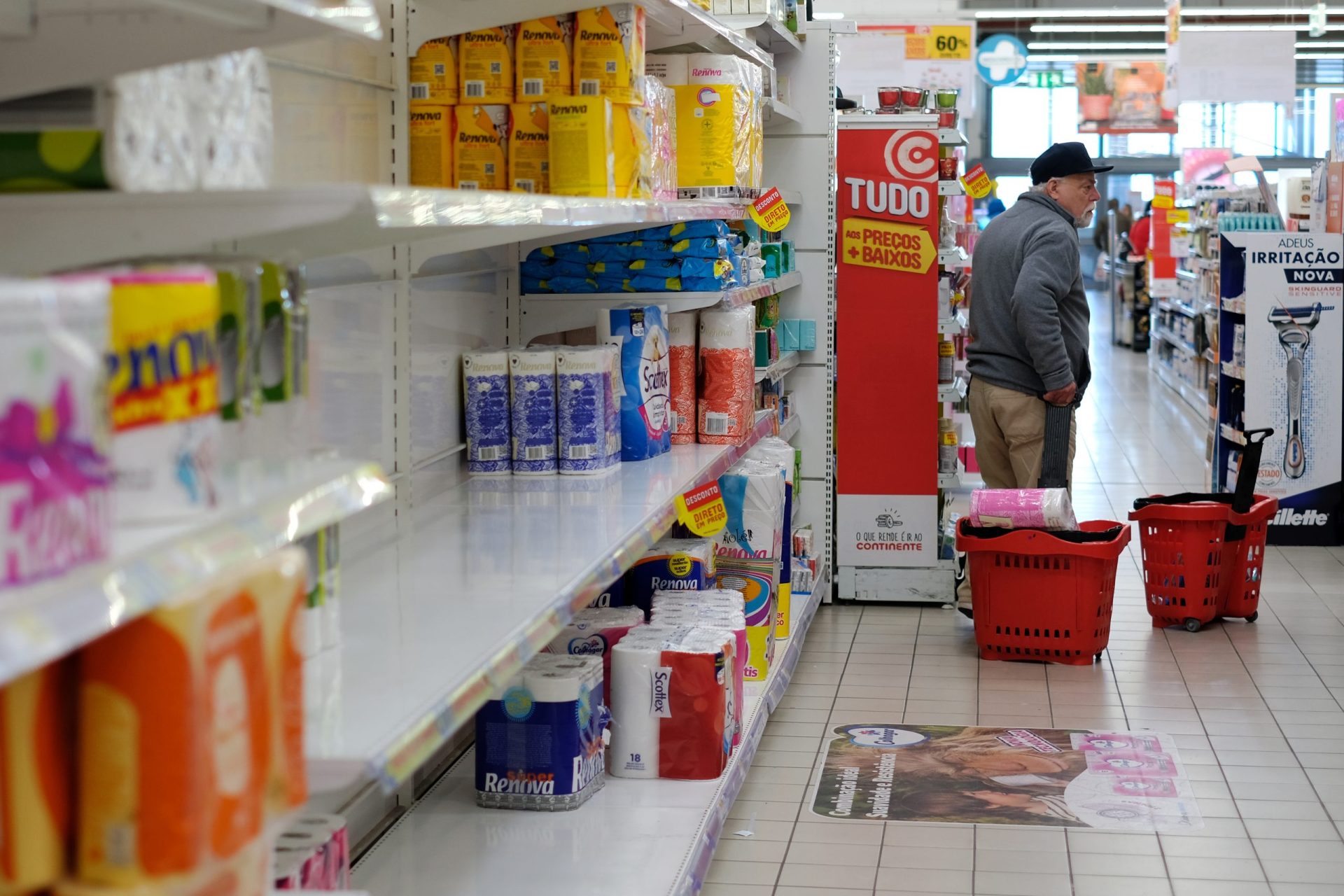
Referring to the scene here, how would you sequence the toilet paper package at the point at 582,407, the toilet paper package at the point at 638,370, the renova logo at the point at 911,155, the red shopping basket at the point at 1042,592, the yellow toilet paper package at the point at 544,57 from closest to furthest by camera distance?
the yellow toilet paper package at the point at 544,57 → the toilet paper package at the point at 582,407 → the toilet paper package at the point at 638,370 → the red shopping basket at the point at 1042,592 → the renova logo at the point at 911,155

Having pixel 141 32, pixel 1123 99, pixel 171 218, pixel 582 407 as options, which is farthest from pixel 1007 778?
pixel 1123 99

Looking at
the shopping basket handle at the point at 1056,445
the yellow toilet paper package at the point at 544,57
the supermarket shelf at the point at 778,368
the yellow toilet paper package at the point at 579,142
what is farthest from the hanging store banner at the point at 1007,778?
the yellow toilet paper package at the point at 544,57

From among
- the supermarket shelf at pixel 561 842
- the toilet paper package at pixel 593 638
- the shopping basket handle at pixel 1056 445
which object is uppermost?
the shopping basket handle at pixel 1056 445

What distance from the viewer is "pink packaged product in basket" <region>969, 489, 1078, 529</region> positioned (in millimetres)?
5145

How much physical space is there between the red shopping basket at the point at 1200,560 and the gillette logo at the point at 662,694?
9.06 feet

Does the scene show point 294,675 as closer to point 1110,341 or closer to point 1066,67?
point 1110,341

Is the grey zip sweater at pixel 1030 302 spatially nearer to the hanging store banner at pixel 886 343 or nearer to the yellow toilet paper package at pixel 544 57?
the hanging store banner at pixel 886 343

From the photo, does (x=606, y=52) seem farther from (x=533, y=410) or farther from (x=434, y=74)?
(x=533, y=410)

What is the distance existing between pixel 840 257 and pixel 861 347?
0.37 meters

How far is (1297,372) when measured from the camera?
732 cm

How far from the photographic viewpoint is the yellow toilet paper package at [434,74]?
2992mm

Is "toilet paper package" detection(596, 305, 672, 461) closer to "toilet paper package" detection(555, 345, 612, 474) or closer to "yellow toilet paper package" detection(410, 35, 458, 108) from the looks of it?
"toilet paper package" detection(555, 345, 612, 474)

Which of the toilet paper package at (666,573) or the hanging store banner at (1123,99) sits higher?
the hanging store banner at (1123,99)

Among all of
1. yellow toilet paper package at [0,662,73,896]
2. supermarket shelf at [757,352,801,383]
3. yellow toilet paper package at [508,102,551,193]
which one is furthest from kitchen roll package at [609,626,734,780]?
yellow toilet paper package at [0,662,73,896]
